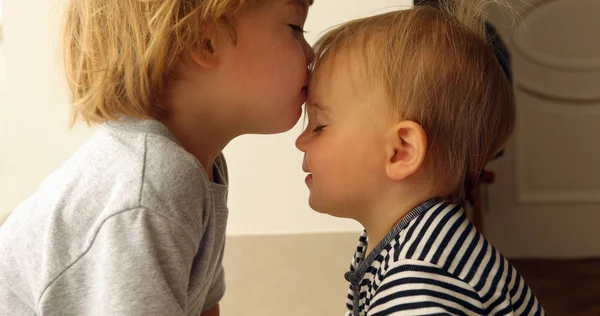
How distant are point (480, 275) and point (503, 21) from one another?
190cm

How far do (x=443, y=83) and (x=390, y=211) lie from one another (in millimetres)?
171

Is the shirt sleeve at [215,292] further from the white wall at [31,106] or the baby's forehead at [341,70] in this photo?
the white wall at [31,106]

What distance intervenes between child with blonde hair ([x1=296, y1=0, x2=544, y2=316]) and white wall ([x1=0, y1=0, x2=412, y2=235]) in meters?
0.54

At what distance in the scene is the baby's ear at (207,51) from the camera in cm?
85

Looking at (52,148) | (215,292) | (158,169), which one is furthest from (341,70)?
(52,148)

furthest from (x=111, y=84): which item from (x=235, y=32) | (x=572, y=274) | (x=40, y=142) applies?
(x=572, y=274)

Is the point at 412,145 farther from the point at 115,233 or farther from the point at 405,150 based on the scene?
the point at 115,233

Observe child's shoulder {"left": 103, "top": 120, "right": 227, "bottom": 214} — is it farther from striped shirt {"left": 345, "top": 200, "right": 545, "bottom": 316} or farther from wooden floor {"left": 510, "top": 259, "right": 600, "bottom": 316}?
wooden floor {"left": 510, "top": 259, "right": 600, "bottom": 316}

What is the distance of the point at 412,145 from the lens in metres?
0.82

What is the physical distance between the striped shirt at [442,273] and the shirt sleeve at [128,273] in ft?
0.74

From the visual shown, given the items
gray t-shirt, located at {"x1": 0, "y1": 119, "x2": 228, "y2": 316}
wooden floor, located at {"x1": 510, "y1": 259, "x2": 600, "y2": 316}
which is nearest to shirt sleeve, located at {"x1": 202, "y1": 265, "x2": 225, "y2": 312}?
gray t-shirt, located at {"x1": 0, "y1": 119, "x2": 228, "y2": 316}

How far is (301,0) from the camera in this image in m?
0.92

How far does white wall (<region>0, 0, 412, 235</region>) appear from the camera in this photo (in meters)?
1.46

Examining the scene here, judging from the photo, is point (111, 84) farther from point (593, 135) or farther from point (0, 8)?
point (593, 135)
